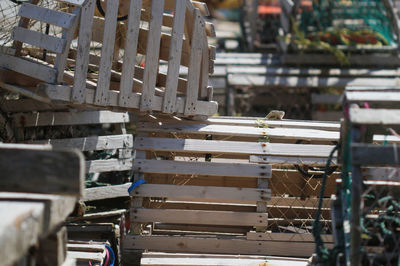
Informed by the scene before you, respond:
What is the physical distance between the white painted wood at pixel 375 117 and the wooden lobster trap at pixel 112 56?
1.82 meters

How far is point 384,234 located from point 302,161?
1.44m

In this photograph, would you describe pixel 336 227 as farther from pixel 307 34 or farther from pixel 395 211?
pixel 307 34

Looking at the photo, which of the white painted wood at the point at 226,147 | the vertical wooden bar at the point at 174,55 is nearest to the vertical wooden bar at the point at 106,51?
the vertical wooden bar at the point at 174,55

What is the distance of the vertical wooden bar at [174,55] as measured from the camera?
439 cm

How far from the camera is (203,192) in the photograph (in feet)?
14.7

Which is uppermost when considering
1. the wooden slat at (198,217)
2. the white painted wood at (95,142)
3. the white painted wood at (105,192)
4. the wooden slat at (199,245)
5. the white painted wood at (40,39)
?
the white painted wood at (40,39)

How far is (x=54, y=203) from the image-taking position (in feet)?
7.66

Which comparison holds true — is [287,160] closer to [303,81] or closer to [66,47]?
[66,47]

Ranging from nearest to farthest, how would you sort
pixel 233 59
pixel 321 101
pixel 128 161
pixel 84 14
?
pixel 84 14
pixel 128 161
pixel 321 101
pixel 233 59

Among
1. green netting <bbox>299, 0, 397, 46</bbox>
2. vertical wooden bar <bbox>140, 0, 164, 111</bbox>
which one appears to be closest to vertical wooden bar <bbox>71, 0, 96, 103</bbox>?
vertical wooden bar <bbox>140, 0, 164, 111</bbox>

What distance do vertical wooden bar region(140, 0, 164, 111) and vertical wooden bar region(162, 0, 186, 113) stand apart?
0.13 metres

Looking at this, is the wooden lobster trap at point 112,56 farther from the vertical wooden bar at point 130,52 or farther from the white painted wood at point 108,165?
the white painted wood at point 108,165

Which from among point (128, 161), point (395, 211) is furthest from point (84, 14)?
point (395, 211)

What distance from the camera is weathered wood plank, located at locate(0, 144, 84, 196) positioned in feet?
7.86
